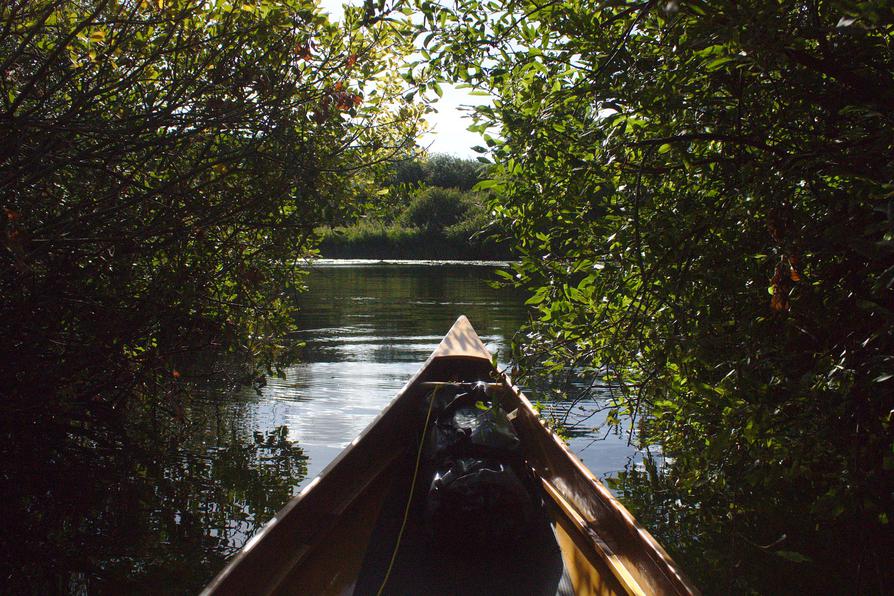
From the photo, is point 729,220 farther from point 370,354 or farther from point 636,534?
point 370,354

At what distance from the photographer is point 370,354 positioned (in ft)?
37.6

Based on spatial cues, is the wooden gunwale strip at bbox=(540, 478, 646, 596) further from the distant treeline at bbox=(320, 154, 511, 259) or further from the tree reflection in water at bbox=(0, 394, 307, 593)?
the distant treeline at bbox=(320, 154, 511, 259)

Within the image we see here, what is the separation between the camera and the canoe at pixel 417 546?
313cm

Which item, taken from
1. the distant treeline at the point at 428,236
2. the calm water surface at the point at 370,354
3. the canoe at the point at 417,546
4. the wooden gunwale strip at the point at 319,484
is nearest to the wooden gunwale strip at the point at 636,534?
the canoe at the point at 417,546

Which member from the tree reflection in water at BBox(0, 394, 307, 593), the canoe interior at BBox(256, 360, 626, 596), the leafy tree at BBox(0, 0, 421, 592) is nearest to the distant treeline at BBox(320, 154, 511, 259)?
the tree reflection in water at BBox(0, 394, 307, 593)

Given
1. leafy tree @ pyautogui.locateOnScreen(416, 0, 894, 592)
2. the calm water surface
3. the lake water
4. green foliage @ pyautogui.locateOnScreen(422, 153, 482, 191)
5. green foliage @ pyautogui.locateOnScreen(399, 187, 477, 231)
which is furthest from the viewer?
green foliage @ pyautogui.locateOnScreen(422, 153, 482, 191)

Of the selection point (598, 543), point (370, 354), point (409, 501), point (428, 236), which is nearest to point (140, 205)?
point (409, 501)

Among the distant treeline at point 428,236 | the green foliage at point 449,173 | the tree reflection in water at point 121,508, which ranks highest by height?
the green foliage at point 449,173

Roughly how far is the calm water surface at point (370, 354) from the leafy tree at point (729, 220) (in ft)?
2.70

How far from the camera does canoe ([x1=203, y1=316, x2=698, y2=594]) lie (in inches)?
123

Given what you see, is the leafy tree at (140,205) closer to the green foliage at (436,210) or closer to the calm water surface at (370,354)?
the calm water surface at (370,354)

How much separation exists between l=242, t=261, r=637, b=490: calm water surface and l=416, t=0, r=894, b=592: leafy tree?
0.82 m

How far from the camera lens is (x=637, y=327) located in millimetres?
3617

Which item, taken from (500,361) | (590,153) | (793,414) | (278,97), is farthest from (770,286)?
(500,361)
